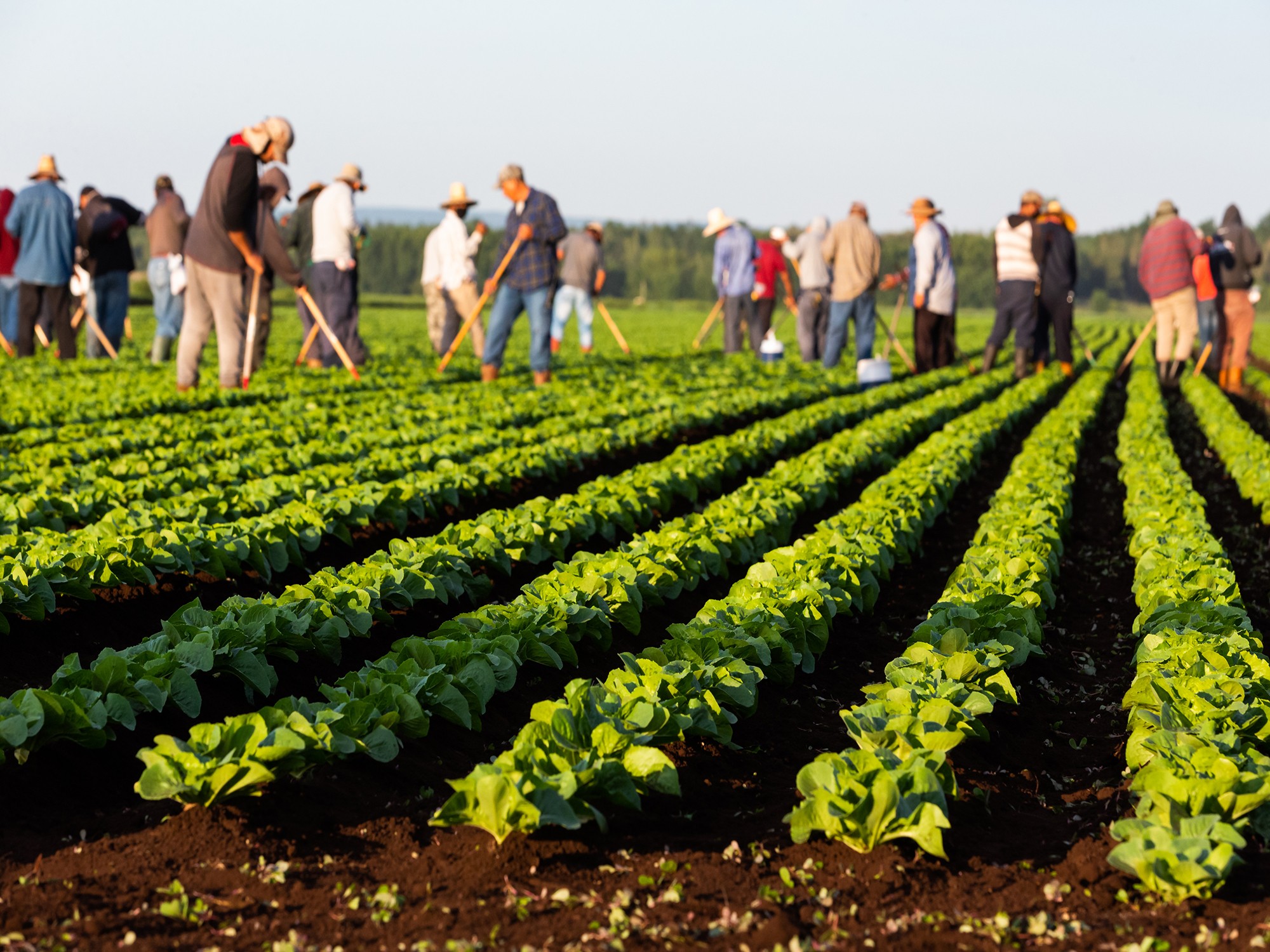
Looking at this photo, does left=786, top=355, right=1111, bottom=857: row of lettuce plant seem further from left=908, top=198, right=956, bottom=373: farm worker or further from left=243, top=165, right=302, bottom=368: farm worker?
left=908, top=198, right=956, bottom=373: farm worker

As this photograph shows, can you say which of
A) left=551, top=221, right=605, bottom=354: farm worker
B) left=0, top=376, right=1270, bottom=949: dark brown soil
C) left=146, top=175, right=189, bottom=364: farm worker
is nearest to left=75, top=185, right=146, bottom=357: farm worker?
left=146, top=175, right=189, bottom=364: farm worker

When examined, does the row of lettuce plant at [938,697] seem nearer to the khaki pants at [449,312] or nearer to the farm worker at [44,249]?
the khaki pants at [449,312]

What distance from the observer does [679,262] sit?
10081cm

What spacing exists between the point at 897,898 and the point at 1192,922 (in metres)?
0.61

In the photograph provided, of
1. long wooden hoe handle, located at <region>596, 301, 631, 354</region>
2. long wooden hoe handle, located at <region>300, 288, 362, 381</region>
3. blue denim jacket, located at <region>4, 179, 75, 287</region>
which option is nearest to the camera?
long wooden hoe handle, located at <region>300, 288, 362, 381</region>

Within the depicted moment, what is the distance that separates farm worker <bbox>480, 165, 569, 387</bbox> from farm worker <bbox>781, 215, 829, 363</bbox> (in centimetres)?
517

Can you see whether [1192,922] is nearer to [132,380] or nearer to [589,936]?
[589,936]

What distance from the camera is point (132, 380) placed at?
1112 centimetres

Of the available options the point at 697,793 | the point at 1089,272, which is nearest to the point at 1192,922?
the point at 697,793

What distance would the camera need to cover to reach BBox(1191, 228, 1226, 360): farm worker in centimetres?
1412

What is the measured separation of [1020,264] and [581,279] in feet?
20.1

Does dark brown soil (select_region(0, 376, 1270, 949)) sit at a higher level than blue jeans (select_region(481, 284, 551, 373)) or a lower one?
lower

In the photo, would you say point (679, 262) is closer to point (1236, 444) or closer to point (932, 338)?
point (932, 338)

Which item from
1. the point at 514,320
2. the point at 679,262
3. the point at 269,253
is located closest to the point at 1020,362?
the point at 514,320
